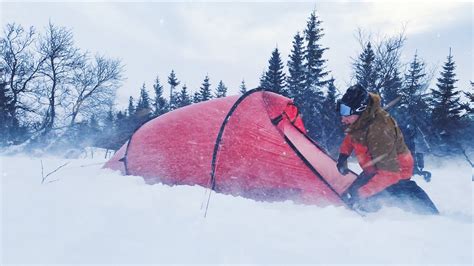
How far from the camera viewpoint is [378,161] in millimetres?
3189

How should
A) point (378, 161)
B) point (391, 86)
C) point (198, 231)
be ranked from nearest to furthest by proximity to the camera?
point (198, 231), point (378, 161), point (391, 86)

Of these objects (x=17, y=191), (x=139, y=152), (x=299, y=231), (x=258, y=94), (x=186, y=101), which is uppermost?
(x=186, y=101)

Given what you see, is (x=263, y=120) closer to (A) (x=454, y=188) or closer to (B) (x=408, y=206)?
(B) (x=408, y=206)

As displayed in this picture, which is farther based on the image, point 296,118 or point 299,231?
point 296,118

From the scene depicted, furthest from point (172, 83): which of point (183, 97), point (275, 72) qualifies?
point (275, 72)

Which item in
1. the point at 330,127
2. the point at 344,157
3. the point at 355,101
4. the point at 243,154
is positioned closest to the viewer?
the point at 355,101

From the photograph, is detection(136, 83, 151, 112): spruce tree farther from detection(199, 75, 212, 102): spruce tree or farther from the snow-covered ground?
the snow-covered ground

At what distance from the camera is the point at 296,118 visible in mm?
4465

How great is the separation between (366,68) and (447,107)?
7570 mm

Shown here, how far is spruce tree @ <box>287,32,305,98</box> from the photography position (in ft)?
76.8

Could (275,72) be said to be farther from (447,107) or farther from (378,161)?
(378,161)

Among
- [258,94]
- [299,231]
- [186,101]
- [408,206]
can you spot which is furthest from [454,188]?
[186,101]

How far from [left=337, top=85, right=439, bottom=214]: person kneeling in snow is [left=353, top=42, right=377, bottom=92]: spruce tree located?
18.6 metres

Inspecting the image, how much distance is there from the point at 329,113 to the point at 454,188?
18650mm
